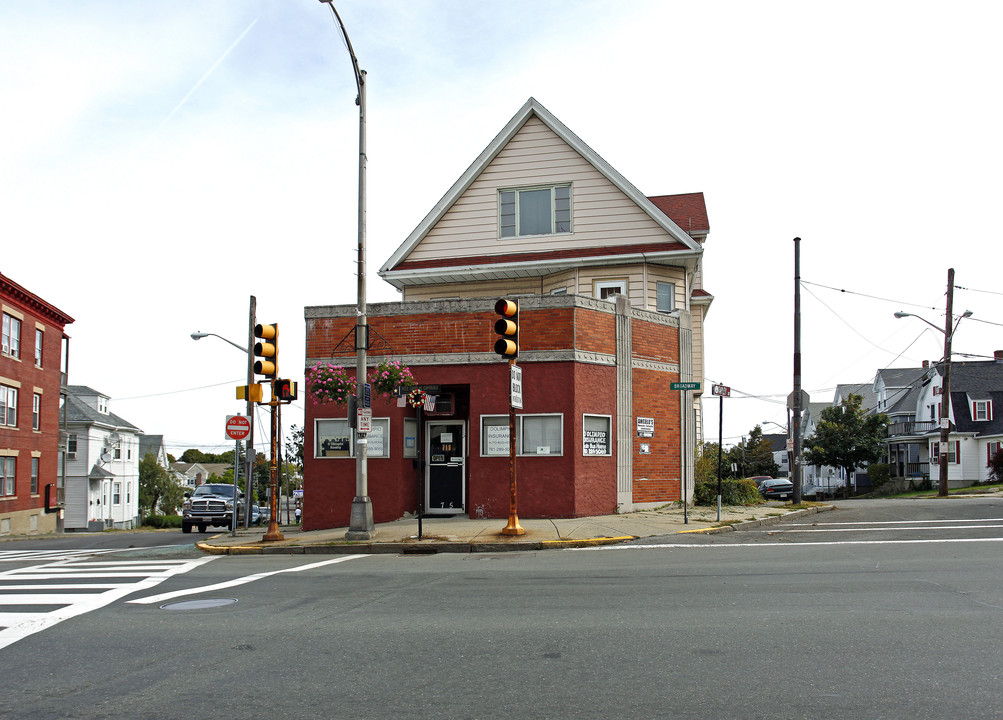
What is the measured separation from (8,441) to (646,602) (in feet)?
120

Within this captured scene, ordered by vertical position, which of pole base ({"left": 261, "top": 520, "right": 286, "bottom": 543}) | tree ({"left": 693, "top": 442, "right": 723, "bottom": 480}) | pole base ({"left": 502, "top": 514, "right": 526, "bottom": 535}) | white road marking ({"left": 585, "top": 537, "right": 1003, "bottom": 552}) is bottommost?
pole base ({"left": 261, "top": 520, "right": 286, "bottom": 543})

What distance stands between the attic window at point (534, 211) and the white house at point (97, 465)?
128ft

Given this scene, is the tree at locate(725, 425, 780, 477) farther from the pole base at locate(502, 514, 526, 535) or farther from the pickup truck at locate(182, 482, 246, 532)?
the pole base at locate(502, 514, 526, 535)

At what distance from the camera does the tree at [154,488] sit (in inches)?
2859

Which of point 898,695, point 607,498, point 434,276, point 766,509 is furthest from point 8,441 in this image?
point 898,695

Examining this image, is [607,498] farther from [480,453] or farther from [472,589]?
[472,589]

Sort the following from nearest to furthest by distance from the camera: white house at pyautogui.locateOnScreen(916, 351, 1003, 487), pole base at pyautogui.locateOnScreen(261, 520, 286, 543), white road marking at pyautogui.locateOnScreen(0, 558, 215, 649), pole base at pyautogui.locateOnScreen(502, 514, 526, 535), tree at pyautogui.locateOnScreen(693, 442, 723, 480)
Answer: white road marking at pyautogui.locateOnScreen(0, 558, 215, 649), pole base at pyautogui.locateOnScreen(502, 514, 526, 535), pole base at pyautogui.locateOnScreen(261, 520, 286, 543), tree at pyautogui.locateOnScreen(693, 442, 723, 480), white house at pyautogui.locateOnScreen(916, 351, 1003, 487)

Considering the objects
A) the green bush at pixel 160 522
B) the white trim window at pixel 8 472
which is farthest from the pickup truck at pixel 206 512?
the green bush at pixel 160 522

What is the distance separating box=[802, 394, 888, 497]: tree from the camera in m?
53.5

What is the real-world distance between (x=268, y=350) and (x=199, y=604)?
6821 millimetres

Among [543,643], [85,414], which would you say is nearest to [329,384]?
[543,643]

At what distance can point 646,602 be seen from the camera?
816 centimetres

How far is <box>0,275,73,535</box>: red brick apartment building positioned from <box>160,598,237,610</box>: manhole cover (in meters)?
32.0

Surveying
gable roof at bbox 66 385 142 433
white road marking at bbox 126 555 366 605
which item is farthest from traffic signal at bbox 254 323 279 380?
gable roof at bbox 66 385 142 433
